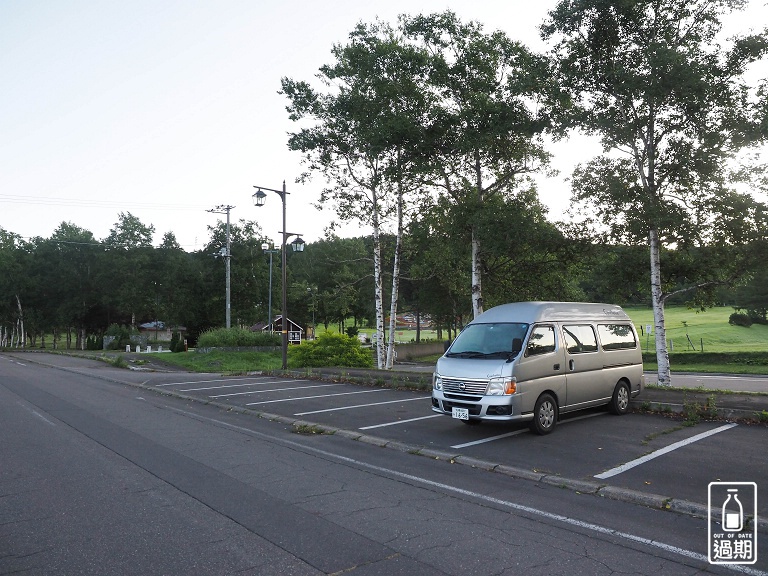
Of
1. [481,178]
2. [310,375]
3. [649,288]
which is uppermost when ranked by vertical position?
[481,178]

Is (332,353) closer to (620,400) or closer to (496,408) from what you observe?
(620,400)

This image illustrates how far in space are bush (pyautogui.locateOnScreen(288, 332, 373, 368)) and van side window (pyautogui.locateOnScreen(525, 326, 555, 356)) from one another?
19.5 meters

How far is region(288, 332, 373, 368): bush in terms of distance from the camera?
2873cm

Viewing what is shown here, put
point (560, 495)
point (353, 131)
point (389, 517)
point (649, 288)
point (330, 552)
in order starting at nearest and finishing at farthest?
point (330, 552), point (389, 517), point (560, 495), point (649, 288), point (353, 131)

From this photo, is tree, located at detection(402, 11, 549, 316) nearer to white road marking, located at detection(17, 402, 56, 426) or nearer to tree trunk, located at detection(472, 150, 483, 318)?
tree trunk, located at detection(472, 150, 483, 318)

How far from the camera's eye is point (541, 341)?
9570mm

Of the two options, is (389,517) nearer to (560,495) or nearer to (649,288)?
(560,495)

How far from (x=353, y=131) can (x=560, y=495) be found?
21971mm

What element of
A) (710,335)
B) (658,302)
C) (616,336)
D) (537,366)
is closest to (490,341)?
(537,366)

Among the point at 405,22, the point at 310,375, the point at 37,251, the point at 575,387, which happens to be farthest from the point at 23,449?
the point at 37,251

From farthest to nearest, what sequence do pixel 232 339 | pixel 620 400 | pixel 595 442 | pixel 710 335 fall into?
pixel 710 335 < pixel 232 339 < pixel 620 400 < pixel 595 442

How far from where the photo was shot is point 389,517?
5438 mm

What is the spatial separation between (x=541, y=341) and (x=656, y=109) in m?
9.07

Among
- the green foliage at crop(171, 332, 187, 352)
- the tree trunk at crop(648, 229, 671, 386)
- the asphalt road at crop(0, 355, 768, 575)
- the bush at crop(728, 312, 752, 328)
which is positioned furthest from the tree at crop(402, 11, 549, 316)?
the bush at crop(728, 312, 752, 328)
